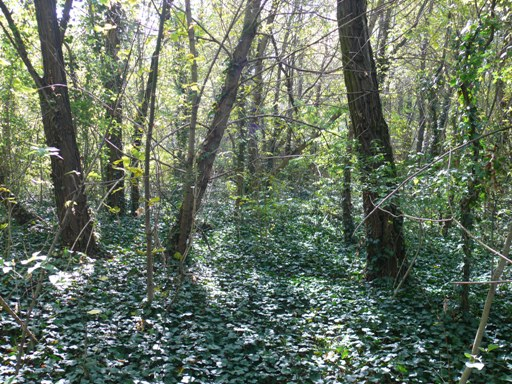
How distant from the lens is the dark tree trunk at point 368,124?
19.1 feet

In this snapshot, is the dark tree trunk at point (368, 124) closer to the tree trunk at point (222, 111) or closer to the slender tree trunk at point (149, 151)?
the tree trunk at point (222, 111)

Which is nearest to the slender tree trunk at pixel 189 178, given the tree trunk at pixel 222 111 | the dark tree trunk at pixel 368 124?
the tree trunk at pixel 222 111

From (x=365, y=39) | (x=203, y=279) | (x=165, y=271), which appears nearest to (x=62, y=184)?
(x=165, y=271)

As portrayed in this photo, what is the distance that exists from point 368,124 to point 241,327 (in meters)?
3.34

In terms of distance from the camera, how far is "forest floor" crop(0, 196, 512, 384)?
3.73m

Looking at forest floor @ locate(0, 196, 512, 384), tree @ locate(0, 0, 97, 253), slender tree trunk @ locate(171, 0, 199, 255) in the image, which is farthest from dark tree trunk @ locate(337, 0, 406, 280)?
tree @ locate(0, 0, 97, 253)

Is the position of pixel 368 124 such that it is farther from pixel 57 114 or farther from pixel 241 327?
pixel 57 114

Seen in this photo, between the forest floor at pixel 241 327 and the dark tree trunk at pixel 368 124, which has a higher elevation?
the dark tree trunk at pixel 368 124

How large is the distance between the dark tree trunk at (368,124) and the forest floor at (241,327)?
0.49 m

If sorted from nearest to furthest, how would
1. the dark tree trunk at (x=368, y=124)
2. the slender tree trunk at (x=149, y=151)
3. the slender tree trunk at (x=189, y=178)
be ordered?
the slender tree trunk at (x=149, y=151) < the slender tree trunk at (x=189, y=178) < the dark tree trunk at (x=368, y=124)

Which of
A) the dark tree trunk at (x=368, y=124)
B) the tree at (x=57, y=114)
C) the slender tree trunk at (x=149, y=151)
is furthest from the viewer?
the tree at (x=57, y=114)

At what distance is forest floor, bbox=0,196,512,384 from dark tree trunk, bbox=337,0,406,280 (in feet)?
1.61

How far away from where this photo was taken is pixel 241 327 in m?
4.75

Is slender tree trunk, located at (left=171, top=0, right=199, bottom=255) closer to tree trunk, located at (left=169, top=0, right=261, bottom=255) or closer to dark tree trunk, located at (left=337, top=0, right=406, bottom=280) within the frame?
tree trunk, located at (left=169, top=0, right=261, bottom=255)
